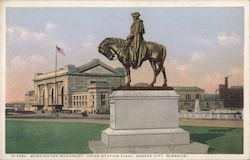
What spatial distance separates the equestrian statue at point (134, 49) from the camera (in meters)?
7.73

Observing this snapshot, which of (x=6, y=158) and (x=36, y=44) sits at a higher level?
(x=36, y=44)

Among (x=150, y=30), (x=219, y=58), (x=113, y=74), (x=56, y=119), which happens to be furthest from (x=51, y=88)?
(x=219, y=58)

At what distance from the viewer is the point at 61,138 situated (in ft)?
26.5

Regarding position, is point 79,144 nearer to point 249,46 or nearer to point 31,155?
point 31,155

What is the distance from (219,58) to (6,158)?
4.40 meters

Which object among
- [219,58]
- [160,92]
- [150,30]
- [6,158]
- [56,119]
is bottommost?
[6,158]

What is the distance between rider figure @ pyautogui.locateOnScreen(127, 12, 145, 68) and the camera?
304 inches

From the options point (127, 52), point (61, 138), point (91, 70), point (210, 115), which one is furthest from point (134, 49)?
point (210, 115)

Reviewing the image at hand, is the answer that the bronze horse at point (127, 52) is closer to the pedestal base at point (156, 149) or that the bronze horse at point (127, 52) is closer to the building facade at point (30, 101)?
the pedestal base at point (156, 149)

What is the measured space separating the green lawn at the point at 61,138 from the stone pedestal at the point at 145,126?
15.8 inches

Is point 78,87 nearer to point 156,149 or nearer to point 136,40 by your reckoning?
point 136,40

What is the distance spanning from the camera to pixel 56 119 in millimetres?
8461

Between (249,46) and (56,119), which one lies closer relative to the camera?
(249,46)

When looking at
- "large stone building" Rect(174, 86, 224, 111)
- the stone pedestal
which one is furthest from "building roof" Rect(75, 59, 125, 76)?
"large stone building" Rect(174, 86, 224, 111)
